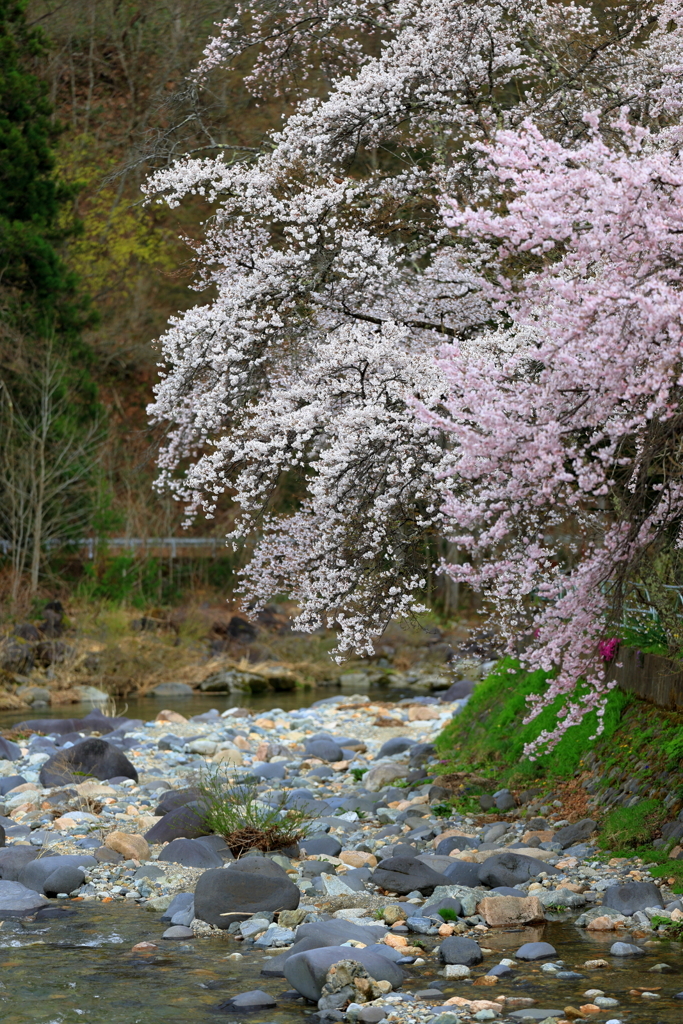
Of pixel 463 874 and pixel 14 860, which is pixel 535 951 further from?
pixel 14 860

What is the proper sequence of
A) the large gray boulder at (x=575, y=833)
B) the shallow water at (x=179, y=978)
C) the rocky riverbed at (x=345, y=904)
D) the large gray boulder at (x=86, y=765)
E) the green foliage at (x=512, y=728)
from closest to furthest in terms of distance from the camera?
the shallow water at (x=179, y=978) → the rocky riverbed at (x=345, y=904) → the large gray boulder at (x=575, y=833) → the green foliage at (x=512, y=728) → the large gray boulder at (x=86, y=765)

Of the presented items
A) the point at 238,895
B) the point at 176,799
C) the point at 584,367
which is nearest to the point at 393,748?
the point at 176,799

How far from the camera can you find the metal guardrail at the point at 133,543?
70.1 ft

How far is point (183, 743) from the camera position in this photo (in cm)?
1430

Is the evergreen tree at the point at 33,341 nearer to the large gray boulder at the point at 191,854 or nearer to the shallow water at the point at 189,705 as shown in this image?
the shallow water at the point at 189,705

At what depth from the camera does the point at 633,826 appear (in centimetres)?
769

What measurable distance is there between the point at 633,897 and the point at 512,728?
4036 mm

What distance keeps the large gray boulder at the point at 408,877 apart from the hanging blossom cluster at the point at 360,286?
1.54 m

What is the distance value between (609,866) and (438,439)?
304 cm

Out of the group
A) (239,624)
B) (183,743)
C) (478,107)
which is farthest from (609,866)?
(239,624)

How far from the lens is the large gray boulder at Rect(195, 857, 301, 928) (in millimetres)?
7016

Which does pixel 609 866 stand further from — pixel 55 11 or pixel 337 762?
pixel 55 11

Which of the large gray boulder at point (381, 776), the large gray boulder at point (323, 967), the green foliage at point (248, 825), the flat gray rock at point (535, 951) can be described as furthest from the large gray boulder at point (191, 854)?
the large gray boulder at point (381, 776)

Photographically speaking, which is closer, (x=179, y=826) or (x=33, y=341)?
(x=179, y=826)
